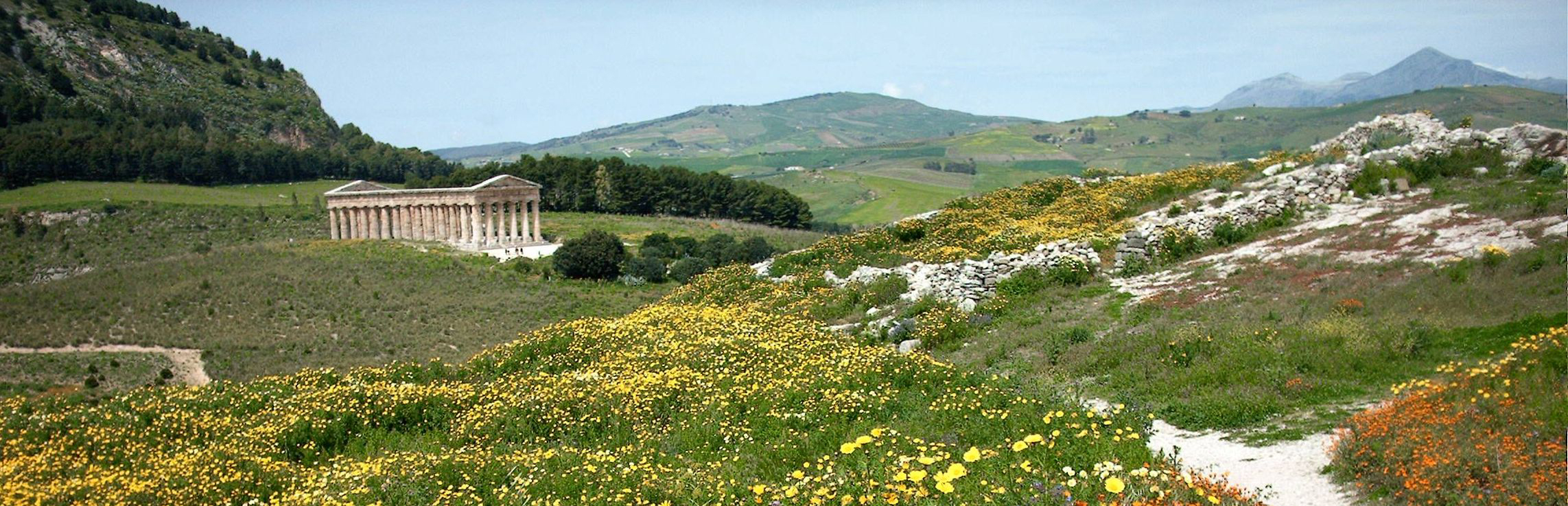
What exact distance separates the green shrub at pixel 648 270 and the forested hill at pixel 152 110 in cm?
5761

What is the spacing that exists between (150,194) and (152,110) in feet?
108

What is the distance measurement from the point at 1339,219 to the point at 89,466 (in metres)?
24.2

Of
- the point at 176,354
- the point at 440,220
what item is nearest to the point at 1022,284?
the point at 176,354

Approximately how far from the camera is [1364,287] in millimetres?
15430

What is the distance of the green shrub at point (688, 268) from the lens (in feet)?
182

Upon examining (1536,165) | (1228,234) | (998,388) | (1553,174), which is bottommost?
(998,388)

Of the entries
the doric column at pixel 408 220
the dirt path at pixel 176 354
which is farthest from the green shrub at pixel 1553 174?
the doric column at pixel 408 220

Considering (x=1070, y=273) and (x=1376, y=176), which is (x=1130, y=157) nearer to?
(x=1376, y=176)

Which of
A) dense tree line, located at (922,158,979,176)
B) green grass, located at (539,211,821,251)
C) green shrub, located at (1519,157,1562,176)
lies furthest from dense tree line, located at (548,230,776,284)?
dense tree line, located at (922,158,979,176)

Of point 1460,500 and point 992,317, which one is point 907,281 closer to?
point 992,317

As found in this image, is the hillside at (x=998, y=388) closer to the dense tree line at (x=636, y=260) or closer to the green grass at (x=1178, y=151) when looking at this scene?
the dense tree line at (x=636, y=260)

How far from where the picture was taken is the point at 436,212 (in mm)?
75125

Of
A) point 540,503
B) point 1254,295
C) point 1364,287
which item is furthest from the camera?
point 1254,295

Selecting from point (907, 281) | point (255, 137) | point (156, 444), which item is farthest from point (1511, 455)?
point (255, 137)
